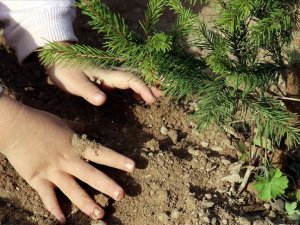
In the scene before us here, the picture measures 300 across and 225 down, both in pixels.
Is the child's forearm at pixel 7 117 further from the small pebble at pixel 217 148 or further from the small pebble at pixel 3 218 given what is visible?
the small pebble at pixel 217 148

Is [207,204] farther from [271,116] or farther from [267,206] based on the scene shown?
[271,116]

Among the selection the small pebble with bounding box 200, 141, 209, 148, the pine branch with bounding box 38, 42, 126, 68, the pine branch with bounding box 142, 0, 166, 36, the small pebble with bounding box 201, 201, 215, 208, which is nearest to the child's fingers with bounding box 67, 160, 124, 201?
the small pebble with bounding box 201, 201, 215, 208

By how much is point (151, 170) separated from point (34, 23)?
87 centimetres

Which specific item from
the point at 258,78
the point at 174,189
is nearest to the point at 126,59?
the point at 258,78

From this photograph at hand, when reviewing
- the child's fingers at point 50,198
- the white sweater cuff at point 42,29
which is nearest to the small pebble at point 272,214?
the child's fingers at point 50,198

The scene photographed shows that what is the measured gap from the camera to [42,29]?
Answer: 2.20 meters

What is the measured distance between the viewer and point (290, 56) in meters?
1.44

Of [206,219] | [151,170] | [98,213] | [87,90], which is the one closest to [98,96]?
[87,90]

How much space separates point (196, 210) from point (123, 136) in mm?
420

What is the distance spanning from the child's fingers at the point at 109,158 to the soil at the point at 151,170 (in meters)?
0.05

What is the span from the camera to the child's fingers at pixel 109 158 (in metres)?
1.72

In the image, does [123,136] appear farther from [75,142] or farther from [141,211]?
[141,211]

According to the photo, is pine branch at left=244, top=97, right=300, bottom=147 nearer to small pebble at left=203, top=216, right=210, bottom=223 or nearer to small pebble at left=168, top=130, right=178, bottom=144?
small pebble at left=203, top=216, right=210, bottom=223

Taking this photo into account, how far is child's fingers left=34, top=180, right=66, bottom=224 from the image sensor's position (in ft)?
5.45
